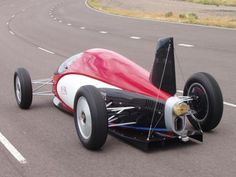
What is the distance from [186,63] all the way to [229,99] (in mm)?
5170

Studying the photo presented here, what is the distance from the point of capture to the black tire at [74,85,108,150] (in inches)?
257

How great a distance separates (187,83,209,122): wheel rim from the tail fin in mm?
445

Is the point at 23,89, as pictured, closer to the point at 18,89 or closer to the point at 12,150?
the point at 18,89

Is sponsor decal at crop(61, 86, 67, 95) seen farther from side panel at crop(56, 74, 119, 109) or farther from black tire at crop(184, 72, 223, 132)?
black tire at crop(184, 72, 223, 132)

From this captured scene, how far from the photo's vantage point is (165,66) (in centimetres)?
700

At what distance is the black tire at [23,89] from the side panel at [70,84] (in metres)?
0.55

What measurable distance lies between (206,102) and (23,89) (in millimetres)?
3463

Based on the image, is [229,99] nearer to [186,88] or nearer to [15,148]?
[186,88]

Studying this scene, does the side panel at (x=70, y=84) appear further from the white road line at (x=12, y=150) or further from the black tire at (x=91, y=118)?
the white road line at (x=12, y=150)

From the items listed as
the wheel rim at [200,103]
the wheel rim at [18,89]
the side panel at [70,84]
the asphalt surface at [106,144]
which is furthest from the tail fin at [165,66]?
the wheel rim at [18,89]

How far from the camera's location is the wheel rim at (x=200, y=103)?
717 centimetres

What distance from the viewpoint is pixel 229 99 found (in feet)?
31.7

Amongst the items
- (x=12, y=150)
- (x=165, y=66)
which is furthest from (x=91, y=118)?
(x=12, y=150)

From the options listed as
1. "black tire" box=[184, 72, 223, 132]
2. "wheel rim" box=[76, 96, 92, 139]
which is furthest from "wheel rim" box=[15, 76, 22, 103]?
"black tire" box=[184, 72, 223, 132]
